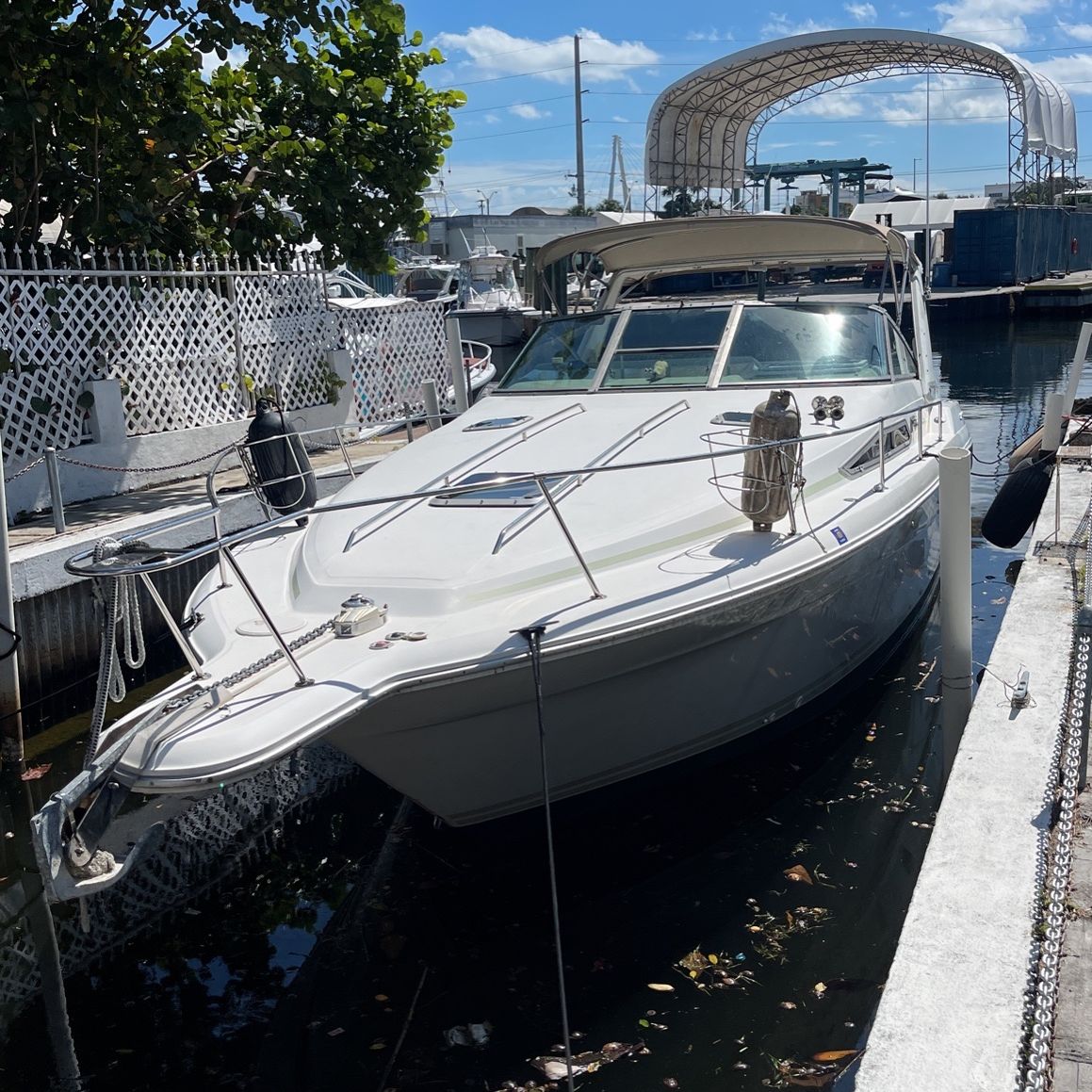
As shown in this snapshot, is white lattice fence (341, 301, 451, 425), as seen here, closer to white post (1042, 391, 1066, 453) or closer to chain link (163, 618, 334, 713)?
white post (1042, 391, 1066, 453)

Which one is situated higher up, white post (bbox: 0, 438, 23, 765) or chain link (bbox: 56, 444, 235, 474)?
chain link (bbox: 56, 444, 235, 474)

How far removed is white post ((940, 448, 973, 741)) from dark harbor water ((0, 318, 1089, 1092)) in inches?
8.0

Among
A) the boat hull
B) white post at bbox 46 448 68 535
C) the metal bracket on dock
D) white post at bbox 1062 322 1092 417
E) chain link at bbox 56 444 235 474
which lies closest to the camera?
the boat hull

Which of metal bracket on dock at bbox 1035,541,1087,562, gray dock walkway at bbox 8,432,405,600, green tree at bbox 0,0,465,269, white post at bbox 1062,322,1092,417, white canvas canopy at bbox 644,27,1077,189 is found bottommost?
metal bracket on dock at bbox 1035,541,1087,562

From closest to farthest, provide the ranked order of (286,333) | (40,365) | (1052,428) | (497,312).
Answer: (40,365) → (1052,428) → (286,333) → (497,312)

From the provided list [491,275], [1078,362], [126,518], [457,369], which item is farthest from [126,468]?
[491,275]

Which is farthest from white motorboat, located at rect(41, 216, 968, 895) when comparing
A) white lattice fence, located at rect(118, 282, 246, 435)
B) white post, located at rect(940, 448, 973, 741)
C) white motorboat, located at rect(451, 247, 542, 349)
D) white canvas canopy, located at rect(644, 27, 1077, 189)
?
white canvas canopy, located at rect(644, 27, 1077, 189)

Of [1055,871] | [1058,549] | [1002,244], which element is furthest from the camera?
[1002,244]

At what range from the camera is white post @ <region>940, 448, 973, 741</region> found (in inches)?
213

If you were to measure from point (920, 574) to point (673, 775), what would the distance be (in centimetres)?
258

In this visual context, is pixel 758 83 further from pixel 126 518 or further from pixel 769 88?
pixel 126 518

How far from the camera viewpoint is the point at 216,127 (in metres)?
10.8

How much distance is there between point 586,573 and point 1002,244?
36458mm

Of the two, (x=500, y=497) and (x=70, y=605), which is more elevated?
(x=500, y=497)
